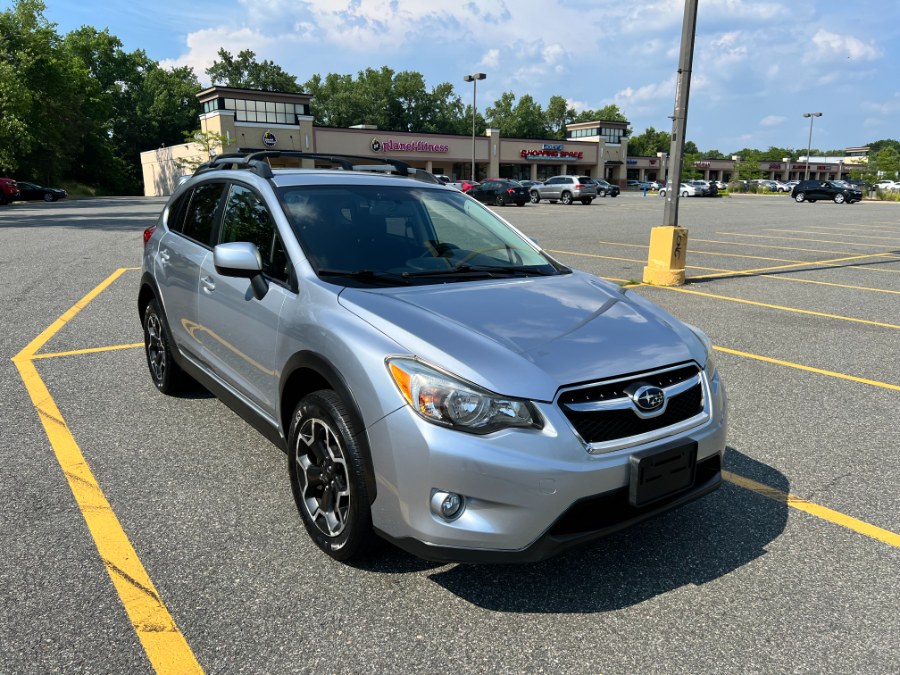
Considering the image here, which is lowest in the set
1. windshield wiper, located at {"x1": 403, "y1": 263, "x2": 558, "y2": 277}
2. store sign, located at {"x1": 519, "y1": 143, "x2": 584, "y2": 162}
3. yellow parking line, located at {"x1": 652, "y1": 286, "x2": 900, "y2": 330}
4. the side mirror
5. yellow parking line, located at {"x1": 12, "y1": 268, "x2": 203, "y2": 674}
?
yellow parking line, located at {"x1": 12, "y1": 268, "x2": 203, "y2": 674}

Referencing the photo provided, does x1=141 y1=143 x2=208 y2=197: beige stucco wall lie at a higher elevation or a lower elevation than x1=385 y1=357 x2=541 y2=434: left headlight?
higher

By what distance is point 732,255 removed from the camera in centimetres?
1431

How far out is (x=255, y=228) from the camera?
3686 millimetres

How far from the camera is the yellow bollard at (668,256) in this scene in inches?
391

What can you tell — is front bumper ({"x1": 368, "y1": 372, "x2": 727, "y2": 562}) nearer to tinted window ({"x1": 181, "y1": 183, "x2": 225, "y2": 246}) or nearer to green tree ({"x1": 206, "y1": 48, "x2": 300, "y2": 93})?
tinted window ({"x1": 181, "y1": 183, "x2": 225, "y2": 246})

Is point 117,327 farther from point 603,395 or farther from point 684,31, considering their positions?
point 684,31

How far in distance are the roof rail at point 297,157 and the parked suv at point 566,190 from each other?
36.2 metres

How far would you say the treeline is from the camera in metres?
48.7

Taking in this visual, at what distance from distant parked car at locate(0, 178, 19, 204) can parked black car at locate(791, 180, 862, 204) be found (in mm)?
50846

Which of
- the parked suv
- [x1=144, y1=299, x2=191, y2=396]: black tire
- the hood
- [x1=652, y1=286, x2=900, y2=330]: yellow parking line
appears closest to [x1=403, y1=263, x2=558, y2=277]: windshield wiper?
the hood

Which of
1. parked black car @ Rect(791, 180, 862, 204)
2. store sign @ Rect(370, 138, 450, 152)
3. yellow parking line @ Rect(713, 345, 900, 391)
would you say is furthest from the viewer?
store sign @ Rect(370, 138, 450, 152)

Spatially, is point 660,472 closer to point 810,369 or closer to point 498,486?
point 498,486

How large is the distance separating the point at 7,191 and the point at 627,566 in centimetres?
4638

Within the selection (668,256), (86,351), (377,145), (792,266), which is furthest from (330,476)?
(377,145)
